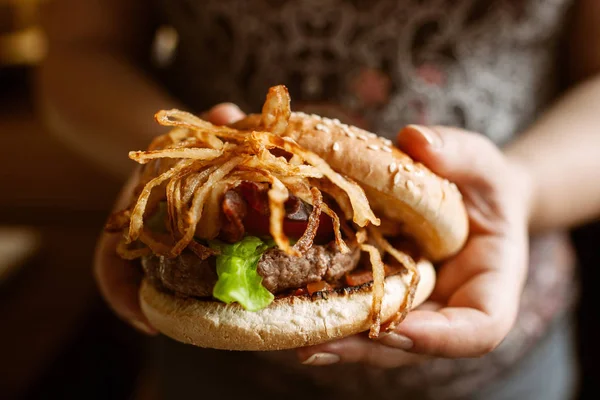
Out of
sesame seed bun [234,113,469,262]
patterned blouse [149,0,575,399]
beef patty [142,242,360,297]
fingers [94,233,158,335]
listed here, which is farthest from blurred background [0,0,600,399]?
sesame seed bun [234,113,469,262]

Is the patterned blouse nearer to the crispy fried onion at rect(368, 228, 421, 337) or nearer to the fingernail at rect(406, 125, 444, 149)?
the fingernail at rect(406, 125, 444, 149)

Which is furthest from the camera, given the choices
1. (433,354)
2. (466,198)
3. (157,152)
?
(466,198)

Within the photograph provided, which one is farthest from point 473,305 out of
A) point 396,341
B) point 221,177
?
point 221,177

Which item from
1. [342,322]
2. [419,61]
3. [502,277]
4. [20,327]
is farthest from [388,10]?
[20,327]

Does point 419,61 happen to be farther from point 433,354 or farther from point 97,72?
point 97,72

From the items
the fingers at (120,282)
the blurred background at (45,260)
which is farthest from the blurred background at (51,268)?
the fingers at (120,282)

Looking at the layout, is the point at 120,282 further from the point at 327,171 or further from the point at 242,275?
the point at 327,171

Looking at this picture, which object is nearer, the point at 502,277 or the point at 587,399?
the point at 502,277
